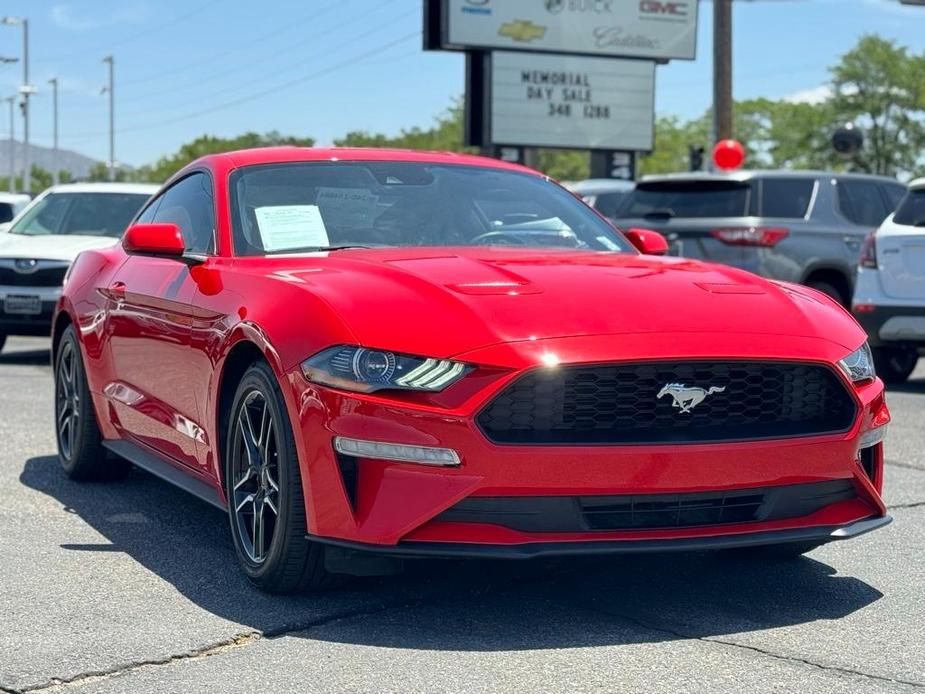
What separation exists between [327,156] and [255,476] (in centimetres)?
166

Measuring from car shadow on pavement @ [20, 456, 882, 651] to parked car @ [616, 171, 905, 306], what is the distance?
30.1 feet

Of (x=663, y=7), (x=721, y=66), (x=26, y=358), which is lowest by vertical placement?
(x=26, y=358)

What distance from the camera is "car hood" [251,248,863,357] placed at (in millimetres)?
4449

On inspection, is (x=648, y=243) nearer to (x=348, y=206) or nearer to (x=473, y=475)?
(x=348, y=206)

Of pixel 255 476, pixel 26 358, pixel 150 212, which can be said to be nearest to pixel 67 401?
pixel 150 212

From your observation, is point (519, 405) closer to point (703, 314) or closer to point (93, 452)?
point (703, 314)

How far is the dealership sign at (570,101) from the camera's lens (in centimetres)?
2934

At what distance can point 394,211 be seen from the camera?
585cm

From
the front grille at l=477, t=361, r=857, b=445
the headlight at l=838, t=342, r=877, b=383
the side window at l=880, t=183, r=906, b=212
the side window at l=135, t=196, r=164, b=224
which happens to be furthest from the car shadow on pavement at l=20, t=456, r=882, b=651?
the side window at l=880, t=183, r=906, b=212

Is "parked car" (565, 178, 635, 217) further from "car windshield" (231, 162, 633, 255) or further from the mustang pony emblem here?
the mustang pony emblem

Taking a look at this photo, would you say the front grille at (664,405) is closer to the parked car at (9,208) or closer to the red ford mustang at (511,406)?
the red ford mustang at (511,406)

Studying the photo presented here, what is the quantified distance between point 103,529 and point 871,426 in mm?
2964

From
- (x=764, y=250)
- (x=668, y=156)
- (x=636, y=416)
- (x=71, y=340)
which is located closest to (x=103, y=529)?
(x=71, y=340)

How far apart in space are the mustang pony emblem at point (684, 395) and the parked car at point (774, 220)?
9.94 meters
